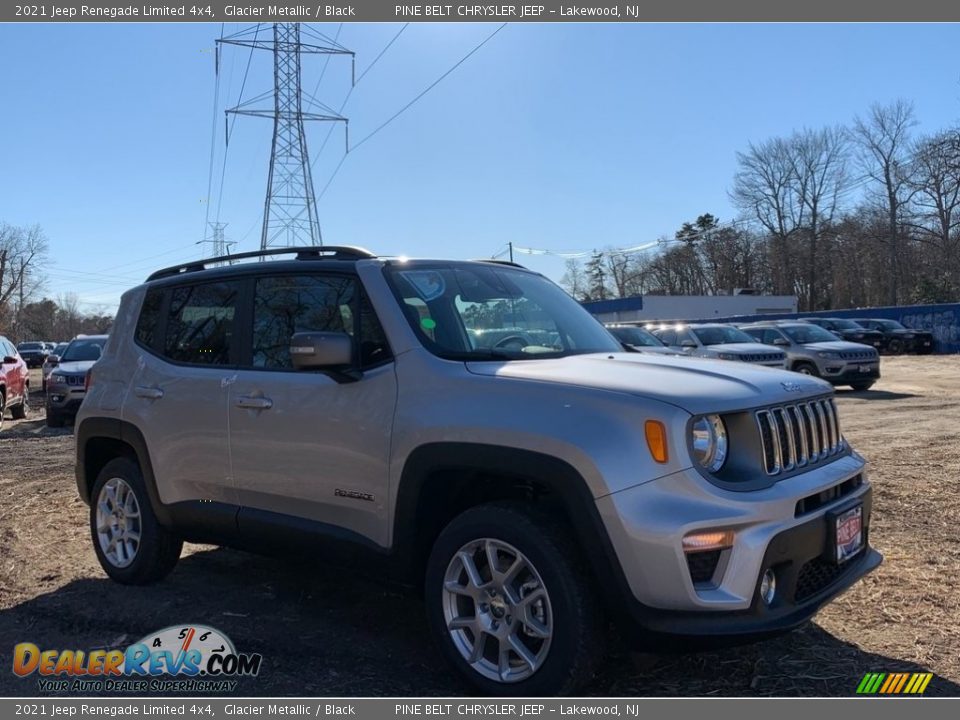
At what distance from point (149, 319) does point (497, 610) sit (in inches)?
128

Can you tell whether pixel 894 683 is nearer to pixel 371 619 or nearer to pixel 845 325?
pixel 371 619

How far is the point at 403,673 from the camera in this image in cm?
367

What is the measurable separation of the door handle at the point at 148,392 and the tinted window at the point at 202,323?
0.22m

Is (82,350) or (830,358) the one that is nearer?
(82,350)

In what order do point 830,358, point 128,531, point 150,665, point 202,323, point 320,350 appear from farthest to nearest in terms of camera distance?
1. point 830,358
2. point 128,531
3. point 202,323
4. point 150,665
5. point 320,350

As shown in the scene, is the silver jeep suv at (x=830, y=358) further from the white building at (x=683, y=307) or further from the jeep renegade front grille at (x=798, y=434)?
the white building at (x=683, y=307)

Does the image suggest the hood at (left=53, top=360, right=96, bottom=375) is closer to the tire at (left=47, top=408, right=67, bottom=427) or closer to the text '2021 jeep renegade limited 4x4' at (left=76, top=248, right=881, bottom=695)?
the tire at (left=47, top=408, right=67, bottom=427)

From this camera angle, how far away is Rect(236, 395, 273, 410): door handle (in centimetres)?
415

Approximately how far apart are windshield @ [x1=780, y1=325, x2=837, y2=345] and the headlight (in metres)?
16.3

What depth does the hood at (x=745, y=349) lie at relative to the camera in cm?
1670

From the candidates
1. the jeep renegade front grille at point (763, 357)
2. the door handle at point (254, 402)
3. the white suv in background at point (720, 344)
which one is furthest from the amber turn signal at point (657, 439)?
the jeep renegade front grille at point (763, 357)

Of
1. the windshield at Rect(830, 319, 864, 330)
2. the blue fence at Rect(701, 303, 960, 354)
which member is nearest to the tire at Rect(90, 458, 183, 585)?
the windshield at Rect(830, 319, 864, 330)

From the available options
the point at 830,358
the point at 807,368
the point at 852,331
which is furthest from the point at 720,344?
the point at 852,331

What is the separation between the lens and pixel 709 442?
307cm
